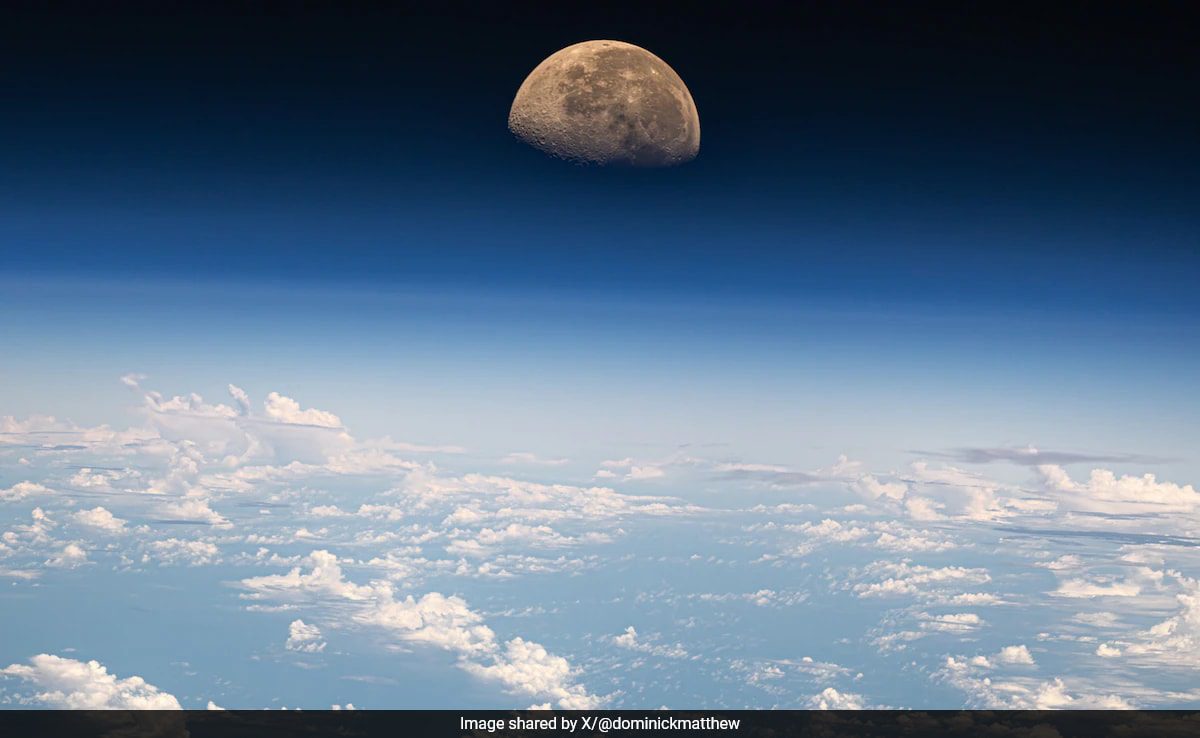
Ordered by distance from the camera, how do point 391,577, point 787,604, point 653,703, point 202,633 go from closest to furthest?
point 653,703 < point 202,633 < point 787,604 < point 391,577

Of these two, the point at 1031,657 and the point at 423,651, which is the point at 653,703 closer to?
the point at 423,651

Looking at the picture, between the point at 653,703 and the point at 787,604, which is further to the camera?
the point at 787,604

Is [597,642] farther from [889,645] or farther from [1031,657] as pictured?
[1031,657]
